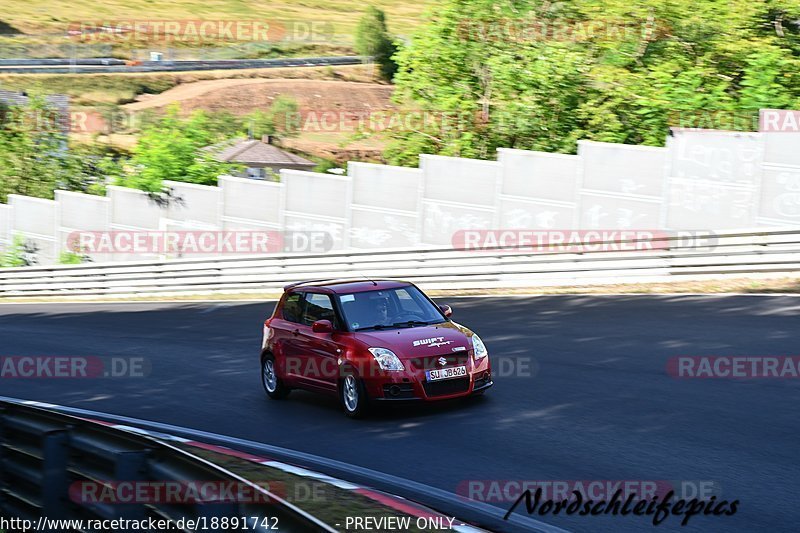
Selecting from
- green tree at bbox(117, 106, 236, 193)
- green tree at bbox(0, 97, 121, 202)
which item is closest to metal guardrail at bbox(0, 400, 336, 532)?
green tree at bbox(117, 106, 236, 193)

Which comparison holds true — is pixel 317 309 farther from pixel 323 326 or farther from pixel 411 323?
pixel 411 323

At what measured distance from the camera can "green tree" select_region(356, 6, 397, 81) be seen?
4562 inches

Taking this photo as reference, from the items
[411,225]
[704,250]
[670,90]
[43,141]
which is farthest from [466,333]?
[43,141]

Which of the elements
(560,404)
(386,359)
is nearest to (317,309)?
(386,359)

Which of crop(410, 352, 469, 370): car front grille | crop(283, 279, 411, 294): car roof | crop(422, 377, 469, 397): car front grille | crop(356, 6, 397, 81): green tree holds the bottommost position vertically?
crop(422, 377, 469, 397): car front grille

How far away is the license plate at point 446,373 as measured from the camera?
1142cm

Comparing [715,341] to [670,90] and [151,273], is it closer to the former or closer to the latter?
[670,90]

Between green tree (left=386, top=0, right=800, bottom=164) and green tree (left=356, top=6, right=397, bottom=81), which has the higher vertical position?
green tree (left=356, top=6, right=397, bottom=81)

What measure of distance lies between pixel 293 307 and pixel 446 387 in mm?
2765

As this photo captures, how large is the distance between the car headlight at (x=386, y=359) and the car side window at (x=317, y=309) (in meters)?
1.08

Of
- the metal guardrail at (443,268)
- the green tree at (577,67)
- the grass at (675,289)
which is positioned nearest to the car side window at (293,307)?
the grass at (675,289)

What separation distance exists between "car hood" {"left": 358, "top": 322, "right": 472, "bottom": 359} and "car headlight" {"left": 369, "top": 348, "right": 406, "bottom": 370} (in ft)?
0.16

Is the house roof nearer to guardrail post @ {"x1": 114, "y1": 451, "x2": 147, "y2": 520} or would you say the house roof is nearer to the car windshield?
the car windshield

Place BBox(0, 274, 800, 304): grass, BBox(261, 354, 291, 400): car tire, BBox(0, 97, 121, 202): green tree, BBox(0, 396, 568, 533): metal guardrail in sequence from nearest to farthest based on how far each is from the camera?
BBox(0, 396, 568, 533): metal guardrail → BBox(261, 354, 291, 400): car tire → BBox(0, 274, 800, 304): grass → BBox(0, 97, 121, 202): green tree
